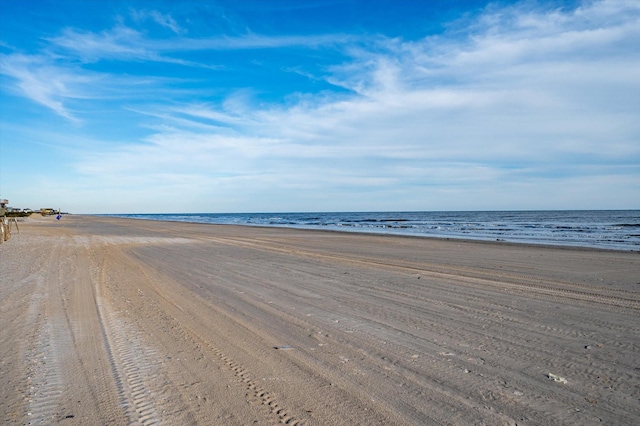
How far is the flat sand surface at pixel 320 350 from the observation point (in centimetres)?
394

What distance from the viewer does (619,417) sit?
3781 millimetres

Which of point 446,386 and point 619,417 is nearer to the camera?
point 619,417

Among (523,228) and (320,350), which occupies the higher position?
(523,228)

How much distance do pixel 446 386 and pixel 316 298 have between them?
473 cm

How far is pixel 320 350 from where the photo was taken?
18.3 feet

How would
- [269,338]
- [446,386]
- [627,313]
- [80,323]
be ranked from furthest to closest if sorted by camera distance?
1. [627,313]
2. [80,323]
3. [269,338]
4. [446,386]

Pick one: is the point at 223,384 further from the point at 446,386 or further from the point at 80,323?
the point at 80,323

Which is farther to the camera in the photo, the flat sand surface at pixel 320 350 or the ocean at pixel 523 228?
the ocean at pixel 523 228

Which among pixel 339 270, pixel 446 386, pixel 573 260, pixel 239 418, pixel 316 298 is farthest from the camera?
pixel 573 260

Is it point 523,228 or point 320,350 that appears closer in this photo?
point 320,350

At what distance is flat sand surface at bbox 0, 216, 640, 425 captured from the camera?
3.94m

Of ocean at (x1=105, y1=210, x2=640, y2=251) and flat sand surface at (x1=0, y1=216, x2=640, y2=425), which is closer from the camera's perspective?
flat sand surface at (x1=0, y1=216, x2=640, y2=425)

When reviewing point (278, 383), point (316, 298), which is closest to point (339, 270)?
point (316, 298)

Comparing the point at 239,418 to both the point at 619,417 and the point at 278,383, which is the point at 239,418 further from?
the point at 619,417
